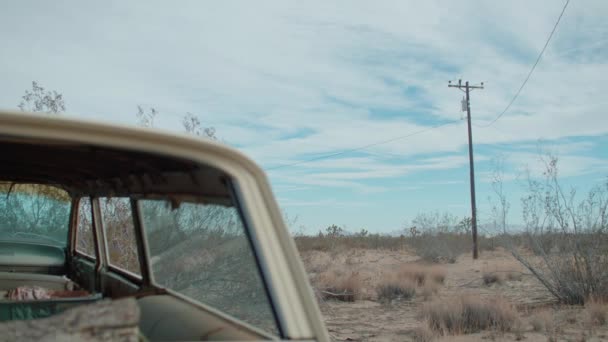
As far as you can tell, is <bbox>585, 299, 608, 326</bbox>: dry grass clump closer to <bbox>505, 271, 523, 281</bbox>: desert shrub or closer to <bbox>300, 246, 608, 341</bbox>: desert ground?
<bbox>300, 246, 608, 341</bbox>: desert ground

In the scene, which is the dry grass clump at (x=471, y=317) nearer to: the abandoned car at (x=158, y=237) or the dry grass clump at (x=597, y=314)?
the dry grass clump at (x=597, y=314)

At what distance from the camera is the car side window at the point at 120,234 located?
4761 millimetres

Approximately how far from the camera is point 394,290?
1839cm

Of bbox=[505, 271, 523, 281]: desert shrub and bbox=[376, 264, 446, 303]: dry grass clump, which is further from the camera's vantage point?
bbox=[505, 271, 523, 281]: desert shrub

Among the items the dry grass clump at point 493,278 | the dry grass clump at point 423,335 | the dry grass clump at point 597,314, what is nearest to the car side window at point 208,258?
the dry grass clump at point 423,335

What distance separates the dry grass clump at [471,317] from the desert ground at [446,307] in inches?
1.0

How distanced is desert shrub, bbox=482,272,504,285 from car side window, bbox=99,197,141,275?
50.9 ft

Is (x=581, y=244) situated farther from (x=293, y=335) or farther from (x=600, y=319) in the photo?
(x=293, y=335)

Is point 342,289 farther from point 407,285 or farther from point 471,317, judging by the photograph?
point 471,317

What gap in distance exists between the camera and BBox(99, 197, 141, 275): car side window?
476 cm

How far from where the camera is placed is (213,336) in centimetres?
233

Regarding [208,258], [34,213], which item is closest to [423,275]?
[34,213]

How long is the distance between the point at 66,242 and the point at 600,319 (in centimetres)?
1011

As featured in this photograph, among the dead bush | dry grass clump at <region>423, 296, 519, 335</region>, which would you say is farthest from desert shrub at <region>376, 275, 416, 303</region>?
dry grass clump at <region>423, 296, 519, 335</region>
